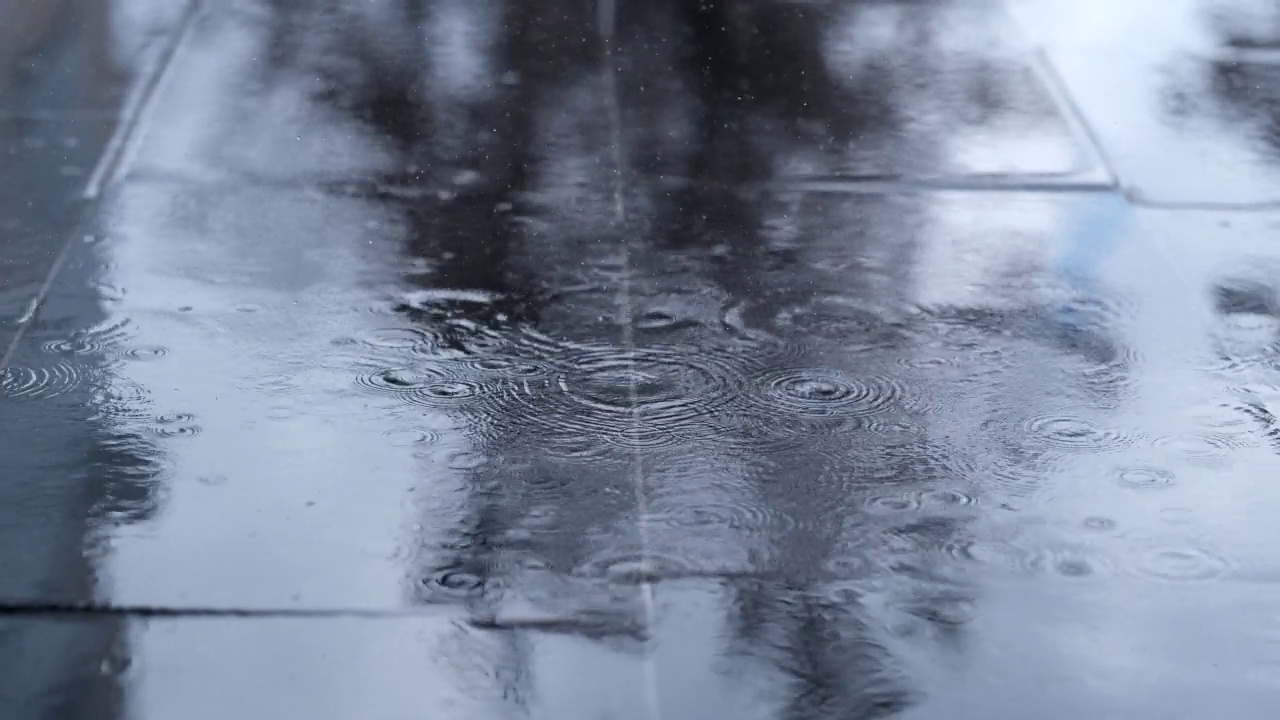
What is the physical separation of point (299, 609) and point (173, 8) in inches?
167

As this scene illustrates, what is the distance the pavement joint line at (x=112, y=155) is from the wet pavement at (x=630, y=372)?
0.02 m

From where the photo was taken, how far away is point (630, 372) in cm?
423

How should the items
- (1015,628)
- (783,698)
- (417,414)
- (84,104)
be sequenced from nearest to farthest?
(783,698), (1015,628), (417,414), (84,104)

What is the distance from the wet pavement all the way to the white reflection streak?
2cm

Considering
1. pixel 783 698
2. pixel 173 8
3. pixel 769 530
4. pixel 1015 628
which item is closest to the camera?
pixel 783 698

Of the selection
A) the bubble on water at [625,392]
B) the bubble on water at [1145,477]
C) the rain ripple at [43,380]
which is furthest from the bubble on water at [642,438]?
the rain ripple at [43,380]

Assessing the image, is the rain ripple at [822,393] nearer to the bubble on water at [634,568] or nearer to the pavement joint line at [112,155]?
the bubble on water at [634,568]

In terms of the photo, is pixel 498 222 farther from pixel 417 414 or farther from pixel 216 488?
pixel 216 488

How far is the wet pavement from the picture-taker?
325cm

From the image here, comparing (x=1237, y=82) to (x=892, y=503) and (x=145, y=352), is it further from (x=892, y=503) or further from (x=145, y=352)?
A: (x=145, y=352)

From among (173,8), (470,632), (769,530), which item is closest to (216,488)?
(470,632)

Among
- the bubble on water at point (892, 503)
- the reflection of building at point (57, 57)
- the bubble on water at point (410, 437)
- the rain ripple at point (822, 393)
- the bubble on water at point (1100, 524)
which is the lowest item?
the bubble on water at point (1100, 524)

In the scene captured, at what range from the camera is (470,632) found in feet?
10.7

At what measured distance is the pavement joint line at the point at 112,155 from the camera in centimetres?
435
